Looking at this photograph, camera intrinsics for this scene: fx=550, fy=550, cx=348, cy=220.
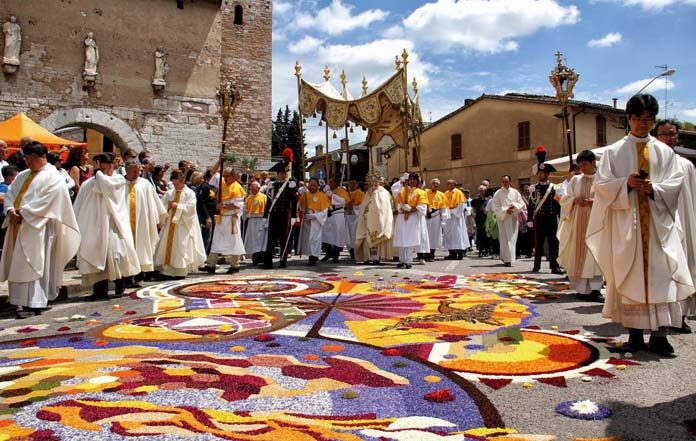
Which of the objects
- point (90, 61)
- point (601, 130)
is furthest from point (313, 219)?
point (601, 130)

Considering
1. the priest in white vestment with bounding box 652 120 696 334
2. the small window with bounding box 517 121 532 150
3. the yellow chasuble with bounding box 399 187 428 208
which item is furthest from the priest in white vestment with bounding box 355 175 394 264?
the small window with bounding box 517 121 532 150

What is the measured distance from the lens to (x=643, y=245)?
4406 mm

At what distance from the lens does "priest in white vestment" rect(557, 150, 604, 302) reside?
6.96 metres

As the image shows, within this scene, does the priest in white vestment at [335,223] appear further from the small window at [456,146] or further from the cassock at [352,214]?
the small window at [456,146]

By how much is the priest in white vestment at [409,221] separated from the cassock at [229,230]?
321cm

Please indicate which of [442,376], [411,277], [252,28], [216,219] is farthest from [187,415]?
[252,28]

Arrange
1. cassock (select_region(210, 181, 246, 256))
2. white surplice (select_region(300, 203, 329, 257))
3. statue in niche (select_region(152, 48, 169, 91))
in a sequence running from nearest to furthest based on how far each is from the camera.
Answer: cassock (select_region(210, 181, 246, 256))
white surplice (select_region(300, 203, 329, 257))
statue in niche (select_region(152, 48, 169, 91))

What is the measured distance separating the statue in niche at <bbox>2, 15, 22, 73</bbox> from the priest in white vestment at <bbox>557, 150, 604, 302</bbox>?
20.8 m

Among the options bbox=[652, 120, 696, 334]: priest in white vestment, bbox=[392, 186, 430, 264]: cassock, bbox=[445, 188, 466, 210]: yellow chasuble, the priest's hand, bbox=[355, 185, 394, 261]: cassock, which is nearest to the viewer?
bbox=[652, 120, 696, 334]: priest in white vestment

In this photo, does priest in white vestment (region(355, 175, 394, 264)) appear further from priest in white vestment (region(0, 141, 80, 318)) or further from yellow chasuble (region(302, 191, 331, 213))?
priest in white vestment (region(0, 141, 80, 318))

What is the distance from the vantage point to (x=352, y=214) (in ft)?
45.1

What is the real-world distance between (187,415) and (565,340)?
332cm

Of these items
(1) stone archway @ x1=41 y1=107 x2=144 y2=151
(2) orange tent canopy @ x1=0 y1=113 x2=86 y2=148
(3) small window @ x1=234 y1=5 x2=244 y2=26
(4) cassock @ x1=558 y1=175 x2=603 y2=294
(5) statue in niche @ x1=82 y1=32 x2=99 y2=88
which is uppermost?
(3) small window @ x1=234 y1=5 x2=244 y2=26

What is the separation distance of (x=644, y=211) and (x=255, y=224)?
30.2 feet
